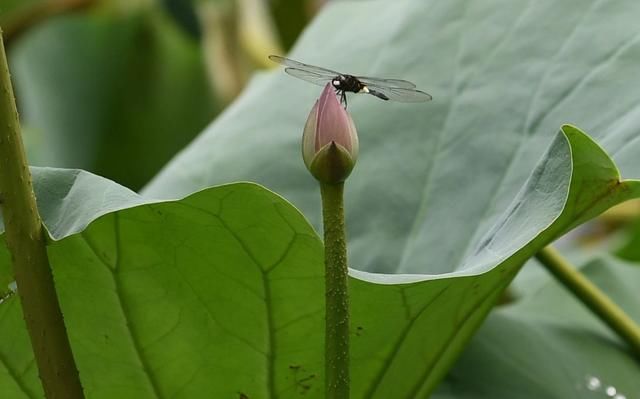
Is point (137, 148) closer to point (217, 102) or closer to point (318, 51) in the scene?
point (217, 102)

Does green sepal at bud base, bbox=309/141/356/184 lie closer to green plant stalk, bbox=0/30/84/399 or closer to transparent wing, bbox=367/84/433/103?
green plant stalk, bbox=0/30/84/399

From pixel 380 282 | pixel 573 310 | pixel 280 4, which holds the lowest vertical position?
pixel 573 310

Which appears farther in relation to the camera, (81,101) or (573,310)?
(81,101)

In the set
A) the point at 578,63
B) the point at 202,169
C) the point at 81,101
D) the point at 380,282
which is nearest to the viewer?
the point at 380,282

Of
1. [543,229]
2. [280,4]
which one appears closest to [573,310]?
[543,229]

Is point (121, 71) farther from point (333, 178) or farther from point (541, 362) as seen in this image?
point (333, 178)

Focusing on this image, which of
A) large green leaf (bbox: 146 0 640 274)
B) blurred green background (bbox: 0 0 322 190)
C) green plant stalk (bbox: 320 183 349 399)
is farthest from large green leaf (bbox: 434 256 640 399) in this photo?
blurred green background (bbox: 0 0 322 190)

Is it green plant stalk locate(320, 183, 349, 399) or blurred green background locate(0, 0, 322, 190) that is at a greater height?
blurred green background locate(0, 0, 322, 190)
